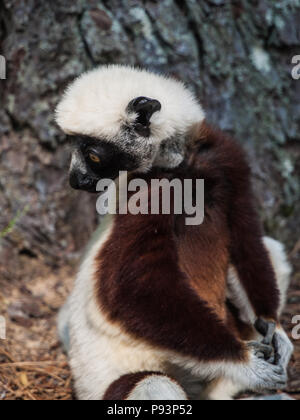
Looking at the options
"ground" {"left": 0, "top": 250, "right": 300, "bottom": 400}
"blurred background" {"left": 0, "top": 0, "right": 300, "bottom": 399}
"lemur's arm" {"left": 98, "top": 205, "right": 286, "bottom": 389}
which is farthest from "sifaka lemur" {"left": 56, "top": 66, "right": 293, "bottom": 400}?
"blurred background" {"left": 0, "top": 0, "right": 300, "bottom": 399}

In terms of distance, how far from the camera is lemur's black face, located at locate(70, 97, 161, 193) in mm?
3520

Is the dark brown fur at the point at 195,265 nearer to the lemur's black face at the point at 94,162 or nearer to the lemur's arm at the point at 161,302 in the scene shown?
the lemur's arm at the point at 161,302

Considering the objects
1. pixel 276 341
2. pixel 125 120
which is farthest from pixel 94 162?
pixel 276 341

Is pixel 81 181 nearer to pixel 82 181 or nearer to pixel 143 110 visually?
pixel 82 181

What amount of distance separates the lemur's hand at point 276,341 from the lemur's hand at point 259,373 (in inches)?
3.8

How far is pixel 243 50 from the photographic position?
16.4ft

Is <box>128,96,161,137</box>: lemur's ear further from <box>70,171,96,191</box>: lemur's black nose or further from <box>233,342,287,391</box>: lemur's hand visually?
<box>233,342,287,391</box>: lemur's hand

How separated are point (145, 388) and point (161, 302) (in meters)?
0.52

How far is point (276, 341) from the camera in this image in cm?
380

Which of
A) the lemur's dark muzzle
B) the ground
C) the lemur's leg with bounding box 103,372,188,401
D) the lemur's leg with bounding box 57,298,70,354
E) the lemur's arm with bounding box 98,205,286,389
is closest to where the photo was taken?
the lemur's leg with bounding box 103,372,188,401

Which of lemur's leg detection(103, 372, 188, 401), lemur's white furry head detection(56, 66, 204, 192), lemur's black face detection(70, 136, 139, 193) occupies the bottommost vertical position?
lemur's leg detection(103, 372, 188, 401)

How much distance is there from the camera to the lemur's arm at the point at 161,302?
3338mm

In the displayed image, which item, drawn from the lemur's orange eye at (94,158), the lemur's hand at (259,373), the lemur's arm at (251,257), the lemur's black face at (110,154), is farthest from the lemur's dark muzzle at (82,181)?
the lemur's hand at (259,373)
